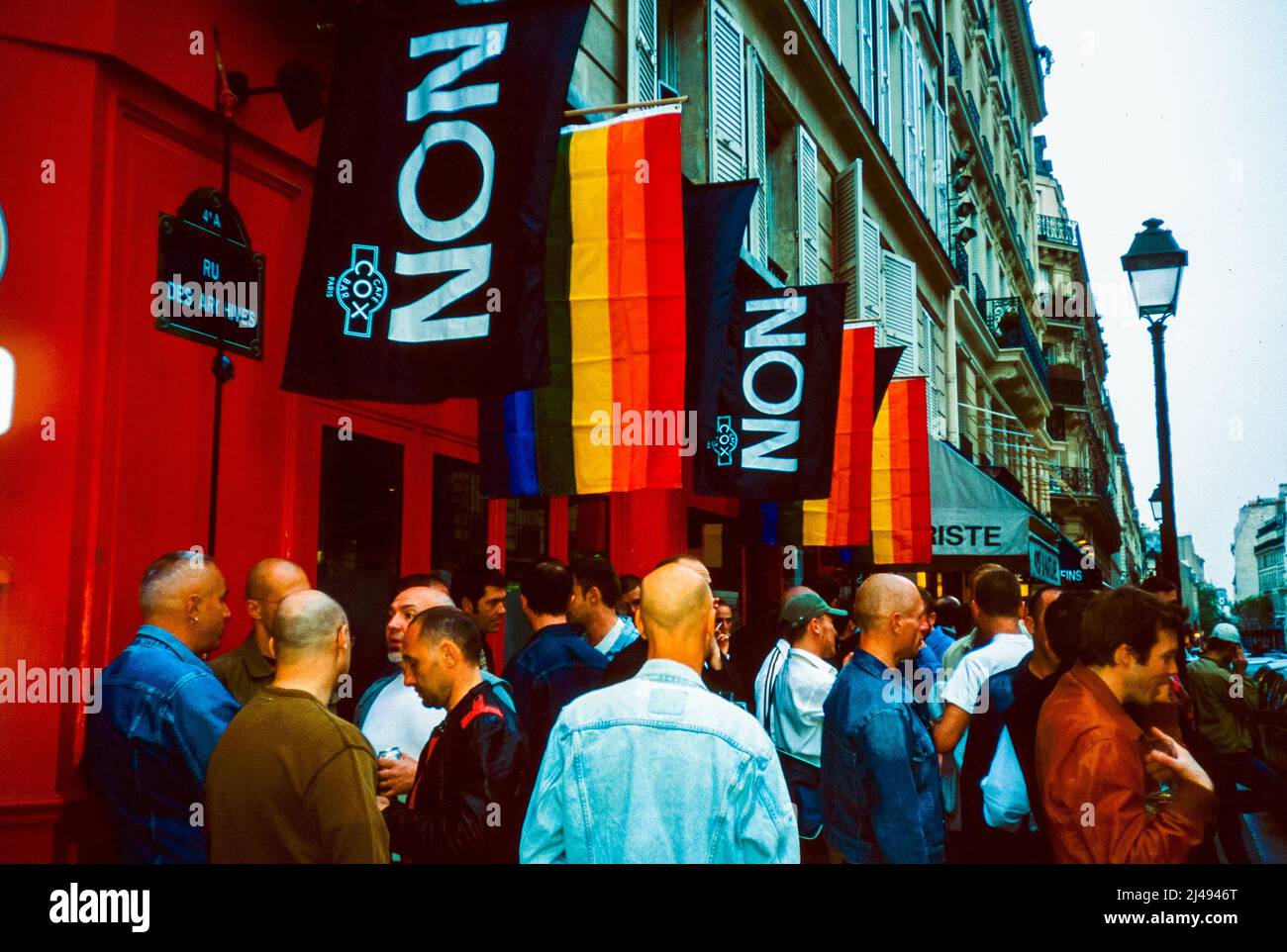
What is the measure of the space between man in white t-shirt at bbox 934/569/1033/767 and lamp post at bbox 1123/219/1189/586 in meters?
3.77

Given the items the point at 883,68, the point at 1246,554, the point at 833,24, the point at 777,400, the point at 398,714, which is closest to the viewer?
the point at 398,714

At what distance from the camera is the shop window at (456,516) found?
7.04 meters

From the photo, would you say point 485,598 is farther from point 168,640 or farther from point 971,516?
point 971,516

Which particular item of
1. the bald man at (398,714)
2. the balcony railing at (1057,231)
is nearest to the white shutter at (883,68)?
the bald man at (398,714)

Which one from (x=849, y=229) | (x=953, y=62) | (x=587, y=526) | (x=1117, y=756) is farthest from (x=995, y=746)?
(x=953, y=62)

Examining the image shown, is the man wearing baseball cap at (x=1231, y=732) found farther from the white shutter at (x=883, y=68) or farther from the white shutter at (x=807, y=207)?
the white shutter at (x=883, y=68)

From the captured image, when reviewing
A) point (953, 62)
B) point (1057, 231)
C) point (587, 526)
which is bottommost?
point (587, 526)

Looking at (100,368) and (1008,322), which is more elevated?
(1008,322)

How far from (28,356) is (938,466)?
1156 cm

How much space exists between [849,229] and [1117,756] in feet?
42.3

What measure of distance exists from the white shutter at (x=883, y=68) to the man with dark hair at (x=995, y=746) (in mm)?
14120

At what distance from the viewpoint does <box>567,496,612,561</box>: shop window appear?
29.3ft

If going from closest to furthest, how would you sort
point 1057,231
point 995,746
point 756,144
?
point 995,746, point 756,144, point 1057,231

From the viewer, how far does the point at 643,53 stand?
998 cm
